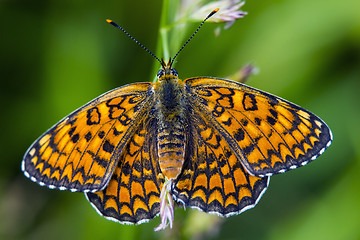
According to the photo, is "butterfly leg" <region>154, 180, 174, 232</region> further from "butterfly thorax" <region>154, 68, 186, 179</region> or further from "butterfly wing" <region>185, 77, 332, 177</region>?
"butterfly wing" <region>185, 77, 332, 177</region>

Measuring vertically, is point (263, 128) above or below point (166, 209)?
above

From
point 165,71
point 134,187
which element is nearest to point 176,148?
point 134,187

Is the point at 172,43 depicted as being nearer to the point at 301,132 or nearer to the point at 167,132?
the point at 167,132

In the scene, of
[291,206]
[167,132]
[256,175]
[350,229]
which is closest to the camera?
[256,175]

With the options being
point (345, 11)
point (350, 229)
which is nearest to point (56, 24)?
point (345, 11)

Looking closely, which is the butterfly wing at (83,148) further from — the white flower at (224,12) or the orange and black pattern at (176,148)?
the white flower at (224,12)

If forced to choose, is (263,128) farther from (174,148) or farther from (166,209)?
(166,209)

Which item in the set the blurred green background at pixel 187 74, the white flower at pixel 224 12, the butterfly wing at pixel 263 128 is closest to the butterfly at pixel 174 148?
the butterfly wing at pixel 263 128
